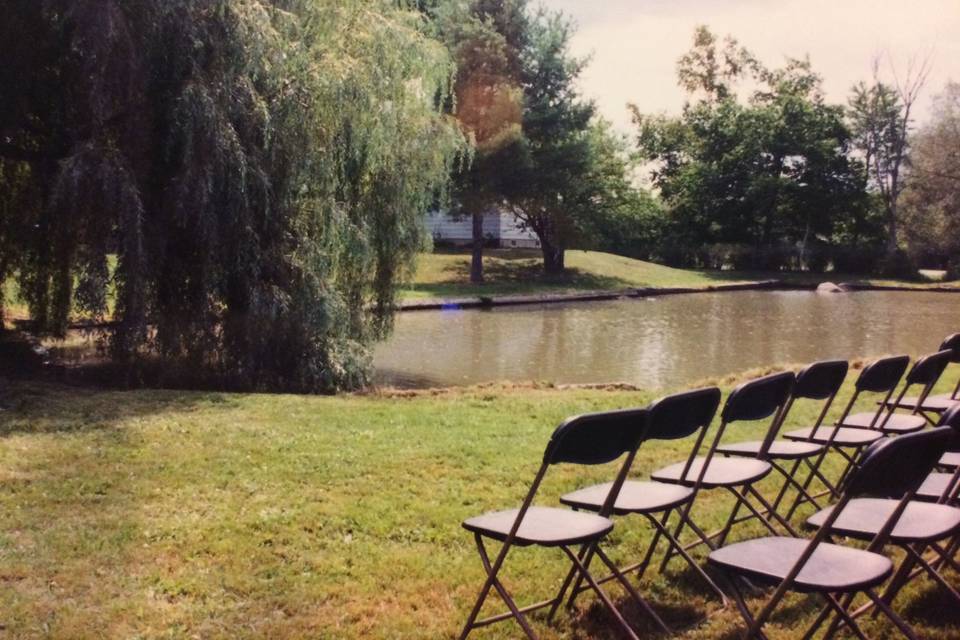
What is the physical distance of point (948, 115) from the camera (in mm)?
43406

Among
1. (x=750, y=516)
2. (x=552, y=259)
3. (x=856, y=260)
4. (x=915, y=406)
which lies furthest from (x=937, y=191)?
(x=750, y=516)

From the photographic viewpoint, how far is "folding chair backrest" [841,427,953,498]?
273cm

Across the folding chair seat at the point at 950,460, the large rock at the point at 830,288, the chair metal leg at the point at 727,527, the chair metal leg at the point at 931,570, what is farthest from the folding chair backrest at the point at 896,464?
the large rock at the point at 830,288

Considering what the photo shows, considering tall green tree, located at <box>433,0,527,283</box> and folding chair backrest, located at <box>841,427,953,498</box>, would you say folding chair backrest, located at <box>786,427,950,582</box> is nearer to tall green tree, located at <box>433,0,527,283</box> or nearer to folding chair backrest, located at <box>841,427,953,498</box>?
folding chair backrest, located at <box>841,427,953,498</box>

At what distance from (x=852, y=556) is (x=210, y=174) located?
8429 millimetres

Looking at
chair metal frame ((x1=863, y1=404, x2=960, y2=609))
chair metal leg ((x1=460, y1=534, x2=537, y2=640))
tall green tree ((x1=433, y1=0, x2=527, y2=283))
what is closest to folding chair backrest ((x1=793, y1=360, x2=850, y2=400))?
chair metal frame ((x1=863, y1=404, x2=960, y2=609))

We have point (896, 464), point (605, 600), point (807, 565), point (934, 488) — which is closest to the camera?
point (896, 464)

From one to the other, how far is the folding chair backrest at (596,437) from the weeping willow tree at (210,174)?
7.70m

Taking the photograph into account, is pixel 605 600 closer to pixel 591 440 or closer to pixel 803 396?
pixel 591 440

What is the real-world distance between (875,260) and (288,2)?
37.3 meters

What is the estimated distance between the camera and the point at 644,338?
1948 cm

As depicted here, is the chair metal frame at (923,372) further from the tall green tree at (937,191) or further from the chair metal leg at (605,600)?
the tall green tree at (937,191)

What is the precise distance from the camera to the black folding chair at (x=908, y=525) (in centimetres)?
331

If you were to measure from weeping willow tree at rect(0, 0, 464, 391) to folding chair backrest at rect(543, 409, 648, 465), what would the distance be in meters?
7.70
